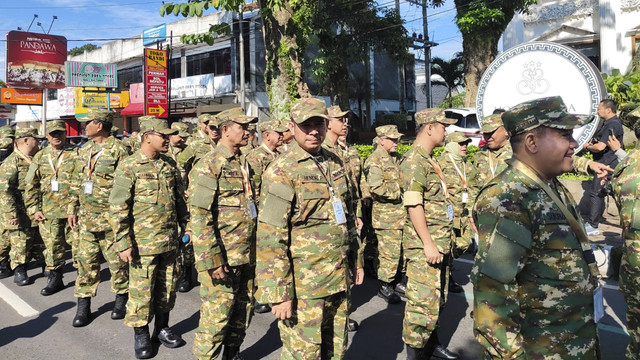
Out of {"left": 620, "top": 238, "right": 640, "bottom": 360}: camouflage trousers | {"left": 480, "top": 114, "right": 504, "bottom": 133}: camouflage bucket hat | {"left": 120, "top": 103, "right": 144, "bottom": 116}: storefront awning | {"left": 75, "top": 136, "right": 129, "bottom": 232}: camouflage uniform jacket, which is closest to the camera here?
{"left": 620, "top": 238, "right": 640, "bottom": 360}: camouflage trousers

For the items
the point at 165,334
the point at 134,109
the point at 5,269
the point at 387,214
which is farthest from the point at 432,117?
the point at 134,109

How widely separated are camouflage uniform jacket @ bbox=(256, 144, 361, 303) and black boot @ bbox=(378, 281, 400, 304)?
9.10ft

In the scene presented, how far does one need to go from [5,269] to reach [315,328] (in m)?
6.43

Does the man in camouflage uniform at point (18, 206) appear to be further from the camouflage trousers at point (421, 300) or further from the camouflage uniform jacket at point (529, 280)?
the camouflage uniform jacket at point (529, 280)

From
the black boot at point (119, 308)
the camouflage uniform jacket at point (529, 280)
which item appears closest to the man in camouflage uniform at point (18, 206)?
the black boot at point (119, 308)

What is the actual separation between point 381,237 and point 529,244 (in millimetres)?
3947

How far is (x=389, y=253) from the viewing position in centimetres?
577

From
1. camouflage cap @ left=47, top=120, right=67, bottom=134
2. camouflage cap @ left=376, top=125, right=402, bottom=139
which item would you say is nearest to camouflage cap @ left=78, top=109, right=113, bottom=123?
camouflage cap @ left=47, top=120, right=67, bottom=134

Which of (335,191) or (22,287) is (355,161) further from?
(22,287)

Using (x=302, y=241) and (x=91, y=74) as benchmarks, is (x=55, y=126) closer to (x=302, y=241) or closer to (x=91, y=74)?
(x=302, y=241)

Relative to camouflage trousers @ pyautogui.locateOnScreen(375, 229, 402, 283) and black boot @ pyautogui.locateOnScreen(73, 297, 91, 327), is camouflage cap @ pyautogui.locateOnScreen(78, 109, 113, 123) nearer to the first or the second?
black boot @ pyautogui.locateOnScreen(73, 297, 91, 327)

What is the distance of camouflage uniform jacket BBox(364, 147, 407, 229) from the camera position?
18.9ft

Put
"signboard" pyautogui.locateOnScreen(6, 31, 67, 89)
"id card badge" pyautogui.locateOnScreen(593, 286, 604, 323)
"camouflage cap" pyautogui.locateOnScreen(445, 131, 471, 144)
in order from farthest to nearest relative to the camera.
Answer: "signboard" pyautogui.locateOnScreen(6, 31, 67, 89) < "camouflage cap" pyautogui.locateOnScreen(445, 131, 471, 144) < "id card badge" pyautogui.locateOnScreen(593, 286, 604, 323)
